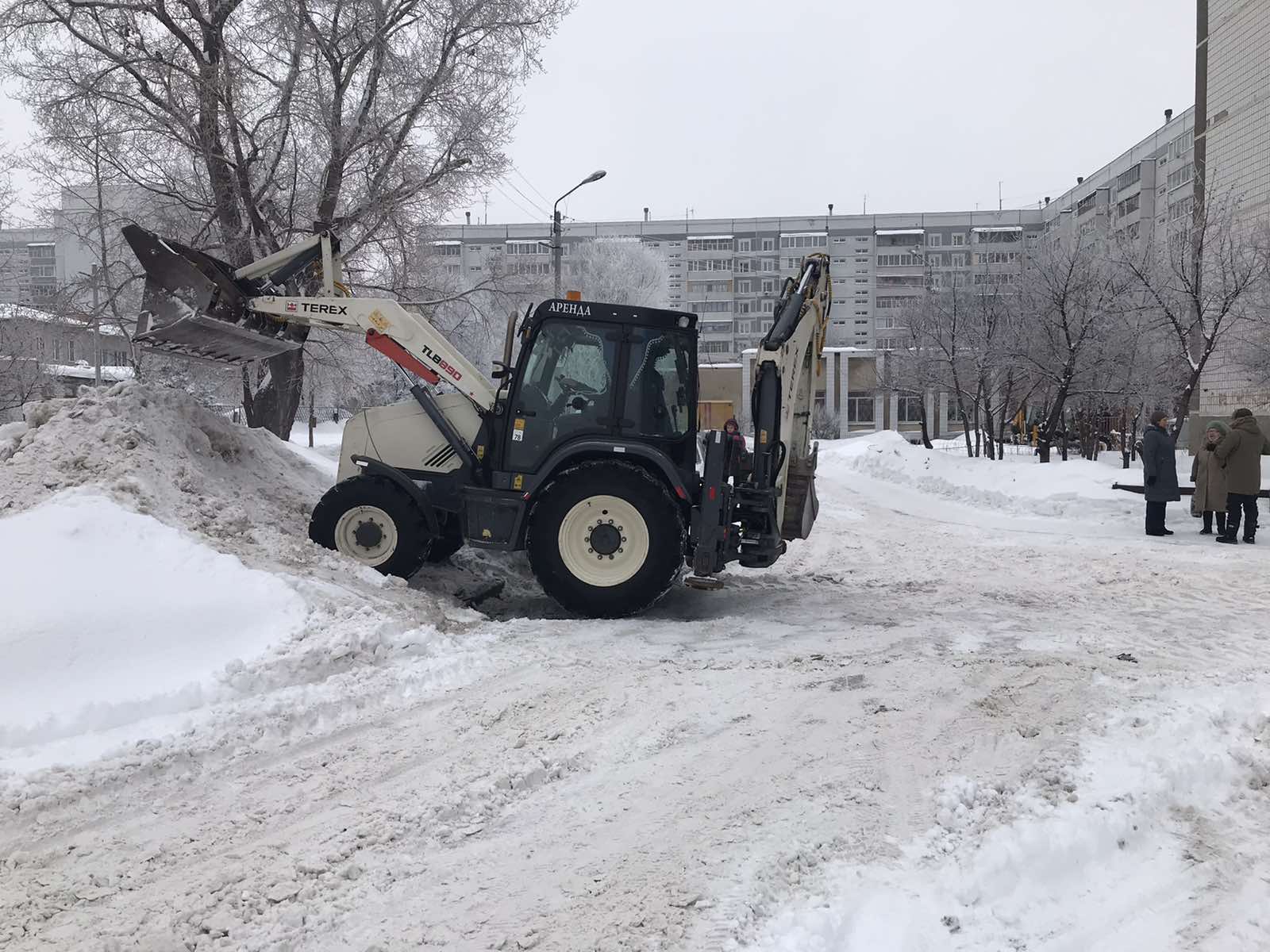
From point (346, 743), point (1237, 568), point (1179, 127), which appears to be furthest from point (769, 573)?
point (1179, 127)

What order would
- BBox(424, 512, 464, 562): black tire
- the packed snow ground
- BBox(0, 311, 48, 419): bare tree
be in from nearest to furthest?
the packed snow ground
BBox(424, 512, 464, 562): black tire
BBox(0, 311, 48, 419): bare tree

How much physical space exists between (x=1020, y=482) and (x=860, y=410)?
40404 mm

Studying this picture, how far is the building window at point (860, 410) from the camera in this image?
188 ft

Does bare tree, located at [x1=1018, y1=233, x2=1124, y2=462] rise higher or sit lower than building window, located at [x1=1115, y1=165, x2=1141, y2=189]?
lower

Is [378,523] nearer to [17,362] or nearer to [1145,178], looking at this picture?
[17,362]

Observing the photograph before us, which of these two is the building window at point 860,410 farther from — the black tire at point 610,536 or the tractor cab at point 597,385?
the black tire at point 610,536

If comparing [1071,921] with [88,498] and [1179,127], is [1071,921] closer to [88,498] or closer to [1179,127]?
[88,498]

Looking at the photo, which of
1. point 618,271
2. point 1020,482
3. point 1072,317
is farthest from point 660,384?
point 618,271

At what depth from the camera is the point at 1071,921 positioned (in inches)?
117

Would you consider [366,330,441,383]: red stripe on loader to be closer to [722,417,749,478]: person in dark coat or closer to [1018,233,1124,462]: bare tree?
[722,417,749,478]: person in dark coat

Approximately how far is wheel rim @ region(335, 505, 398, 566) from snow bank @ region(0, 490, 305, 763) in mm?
1659

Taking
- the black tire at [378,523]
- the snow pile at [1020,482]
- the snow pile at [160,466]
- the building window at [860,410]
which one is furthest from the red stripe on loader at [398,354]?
the building window at [860,410]

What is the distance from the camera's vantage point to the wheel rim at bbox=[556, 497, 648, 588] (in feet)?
24.1

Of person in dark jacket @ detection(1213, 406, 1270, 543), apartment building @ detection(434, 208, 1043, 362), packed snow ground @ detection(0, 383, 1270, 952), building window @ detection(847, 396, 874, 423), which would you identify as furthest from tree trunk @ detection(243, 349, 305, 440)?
apartment building @ detection(434, 208, 1043, 362)
